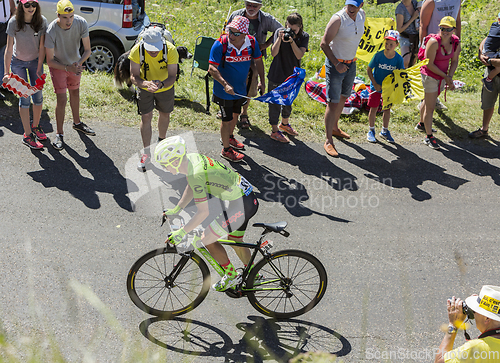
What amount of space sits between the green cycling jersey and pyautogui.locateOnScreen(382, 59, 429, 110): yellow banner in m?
4.51

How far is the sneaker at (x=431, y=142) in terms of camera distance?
28.0 ft

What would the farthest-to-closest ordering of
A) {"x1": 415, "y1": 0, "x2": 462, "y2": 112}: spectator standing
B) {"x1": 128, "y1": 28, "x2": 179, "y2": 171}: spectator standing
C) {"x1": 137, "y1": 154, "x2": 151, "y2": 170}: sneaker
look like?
{"x1": 415, "y1": 0, "x2": 462, "y2": 112}: spectator standing < {"x1": 137, "y1": 154, "x2": 151, "y2": 170}: sneaker < {"x1": 128, "y1": 28, "x2": 179, "y2": 171}: spectator standing

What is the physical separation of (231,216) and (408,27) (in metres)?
7.55

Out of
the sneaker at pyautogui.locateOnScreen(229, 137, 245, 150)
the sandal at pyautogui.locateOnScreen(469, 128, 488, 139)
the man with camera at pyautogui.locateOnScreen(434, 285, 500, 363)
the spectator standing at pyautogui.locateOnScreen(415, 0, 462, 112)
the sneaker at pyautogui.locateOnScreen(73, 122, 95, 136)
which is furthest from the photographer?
the spectator standing at pyautogui.locateOnScreen(415, 0, 462, 112)

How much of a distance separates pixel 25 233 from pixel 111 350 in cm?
210

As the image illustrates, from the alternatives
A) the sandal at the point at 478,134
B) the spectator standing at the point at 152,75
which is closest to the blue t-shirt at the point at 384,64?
the sandal at the point at 478,134

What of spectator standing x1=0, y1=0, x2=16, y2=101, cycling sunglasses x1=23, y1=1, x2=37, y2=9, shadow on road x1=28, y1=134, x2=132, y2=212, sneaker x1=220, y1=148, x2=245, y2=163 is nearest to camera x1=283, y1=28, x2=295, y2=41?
sneaker x1=220, y1=148, x2=245, y2=163

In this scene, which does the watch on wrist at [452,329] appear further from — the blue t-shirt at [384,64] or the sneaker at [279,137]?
the blue t-shirt at [384,64]

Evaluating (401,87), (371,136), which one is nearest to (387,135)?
(371,136)

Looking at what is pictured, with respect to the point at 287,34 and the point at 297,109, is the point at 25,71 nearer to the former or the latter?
the point at 287,34

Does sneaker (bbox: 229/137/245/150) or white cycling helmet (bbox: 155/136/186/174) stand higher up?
white cycling helmet (bbox: 155/136/186/174)

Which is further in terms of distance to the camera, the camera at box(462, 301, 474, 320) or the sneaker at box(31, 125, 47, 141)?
the sneaker at box(31, 125, 47, 141)

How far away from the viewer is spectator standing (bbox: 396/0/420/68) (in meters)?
9.95

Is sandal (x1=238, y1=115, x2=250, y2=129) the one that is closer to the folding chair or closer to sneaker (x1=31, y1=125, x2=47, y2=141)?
the folding chair
